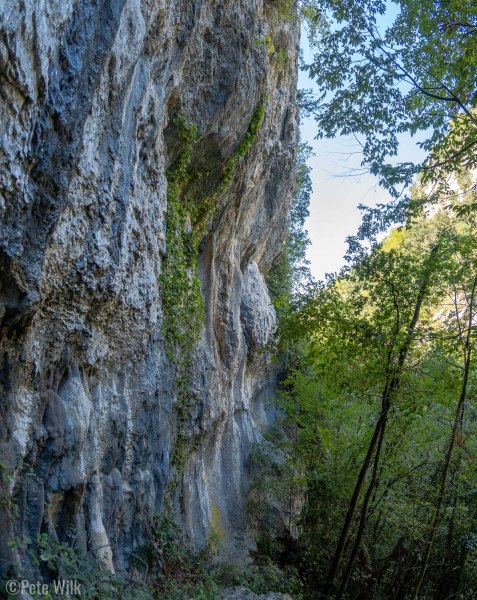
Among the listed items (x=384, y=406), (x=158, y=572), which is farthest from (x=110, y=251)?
(x=384, y=406)

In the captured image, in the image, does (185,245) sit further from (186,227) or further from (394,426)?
(394,426)

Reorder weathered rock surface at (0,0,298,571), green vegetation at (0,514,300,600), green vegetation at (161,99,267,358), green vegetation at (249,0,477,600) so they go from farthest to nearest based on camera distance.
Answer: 1. green vegetation at (161,99,267,358)
2. green vegetation at (249,0,477,600)
3. green vegetation at (0,514,300,600)
4. weathered rock surface at (0,0,298,571)

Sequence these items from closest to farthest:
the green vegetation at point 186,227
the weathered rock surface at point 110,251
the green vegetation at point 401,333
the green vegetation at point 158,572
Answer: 1. the weathered rock surface at point 110,251
2. the green vegetation at point 158,572
3. the green vegetation at point 401,333
4. the green vegetation at point 186,227

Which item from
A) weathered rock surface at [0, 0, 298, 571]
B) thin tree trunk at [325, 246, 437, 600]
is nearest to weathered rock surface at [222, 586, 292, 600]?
thin tree trunk at [325, 246, 437, 600]

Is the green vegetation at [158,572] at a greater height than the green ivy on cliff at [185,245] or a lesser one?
lesser

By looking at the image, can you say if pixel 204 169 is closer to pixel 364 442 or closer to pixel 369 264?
pixel 369 264

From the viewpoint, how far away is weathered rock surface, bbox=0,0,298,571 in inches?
166

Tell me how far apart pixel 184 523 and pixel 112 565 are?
3.53 metres

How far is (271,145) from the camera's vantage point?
1321 centimetres

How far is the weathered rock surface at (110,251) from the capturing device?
4.22 m

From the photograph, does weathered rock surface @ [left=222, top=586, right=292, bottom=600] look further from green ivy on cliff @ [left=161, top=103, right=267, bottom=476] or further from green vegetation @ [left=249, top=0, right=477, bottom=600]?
green ivy on cliff @ [left=161, top=103, right=267, bottom=476]

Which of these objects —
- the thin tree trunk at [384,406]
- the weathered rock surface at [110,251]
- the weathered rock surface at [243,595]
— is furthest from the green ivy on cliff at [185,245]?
the thin tree trunk at [384,406]

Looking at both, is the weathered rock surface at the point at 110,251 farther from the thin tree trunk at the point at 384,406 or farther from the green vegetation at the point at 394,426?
the thin tree trunk at the point at 384,406

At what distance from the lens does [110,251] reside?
6.01 meters
